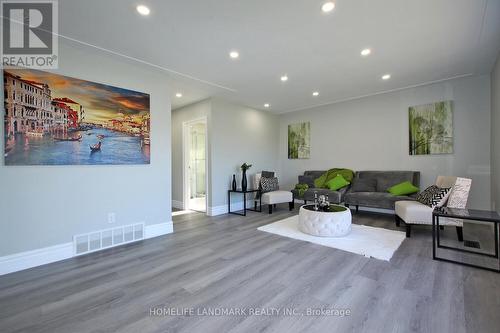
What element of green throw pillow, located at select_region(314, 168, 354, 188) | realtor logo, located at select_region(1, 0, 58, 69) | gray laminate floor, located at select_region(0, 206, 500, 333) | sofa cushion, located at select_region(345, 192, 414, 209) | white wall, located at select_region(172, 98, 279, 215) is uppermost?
realtor logo, located at select_region(1, 0, 58, 69)

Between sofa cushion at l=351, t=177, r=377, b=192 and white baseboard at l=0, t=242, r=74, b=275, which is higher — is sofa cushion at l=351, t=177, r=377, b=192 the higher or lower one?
the higher one

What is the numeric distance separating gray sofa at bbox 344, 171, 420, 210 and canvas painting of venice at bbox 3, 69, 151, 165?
4.07m

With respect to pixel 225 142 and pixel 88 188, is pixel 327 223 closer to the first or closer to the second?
pixel 225 142

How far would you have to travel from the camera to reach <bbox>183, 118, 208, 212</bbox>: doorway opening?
17.9ft

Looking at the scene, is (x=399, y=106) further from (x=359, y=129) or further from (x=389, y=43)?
(x=389, y=43)

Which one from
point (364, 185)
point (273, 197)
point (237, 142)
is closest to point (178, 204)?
point (237, 142)

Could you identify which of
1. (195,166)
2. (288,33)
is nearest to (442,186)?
(288,33)

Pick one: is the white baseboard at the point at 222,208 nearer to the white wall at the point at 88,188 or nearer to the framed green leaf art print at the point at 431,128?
the white wall at the point at 88,188

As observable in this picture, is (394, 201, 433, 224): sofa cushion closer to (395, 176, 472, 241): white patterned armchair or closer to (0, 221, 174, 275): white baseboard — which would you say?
(395, 176, 472, 241): white patterned armchair

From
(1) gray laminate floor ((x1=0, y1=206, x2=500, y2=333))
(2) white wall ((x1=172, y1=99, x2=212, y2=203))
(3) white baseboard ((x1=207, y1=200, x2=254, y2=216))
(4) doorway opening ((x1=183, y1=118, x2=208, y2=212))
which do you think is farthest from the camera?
(4) doorway opening ((x1=183, y1=118, x2=208, y2=212))

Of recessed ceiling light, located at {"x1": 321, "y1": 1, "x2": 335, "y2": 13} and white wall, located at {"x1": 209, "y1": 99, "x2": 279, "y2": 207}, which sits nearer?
recessed ceiling light, located at {"x1": 321, "y1": 1, "x2": 335, "y2": 13}

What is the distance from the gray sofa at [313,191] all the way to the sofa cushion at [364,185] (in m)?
0.21

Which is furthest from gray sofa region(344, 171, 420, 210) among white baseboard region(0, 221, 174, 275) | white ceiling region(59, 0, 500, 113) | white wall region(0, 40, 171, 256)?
white baseboard region(0, 221, 174, 275)

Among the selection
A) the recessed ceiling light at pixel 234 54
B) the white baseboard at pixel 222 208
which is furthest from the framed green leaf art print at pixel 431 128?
the white baseboard at pixel 222 208
